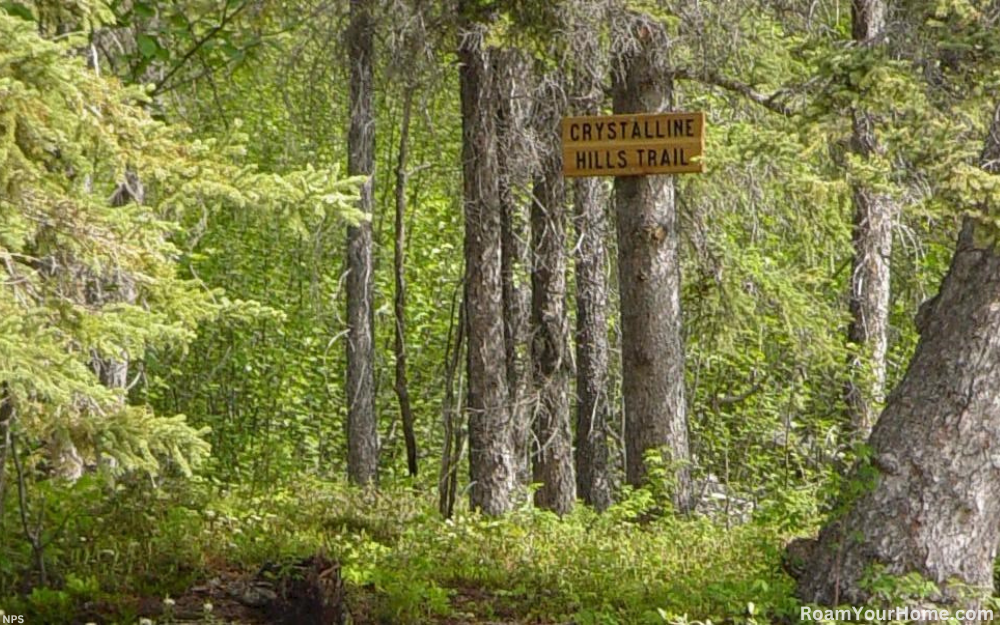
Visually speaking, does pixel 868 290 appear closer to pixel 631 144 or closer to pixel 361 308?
pixel 631 144

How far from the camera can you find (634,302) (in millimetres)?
10945

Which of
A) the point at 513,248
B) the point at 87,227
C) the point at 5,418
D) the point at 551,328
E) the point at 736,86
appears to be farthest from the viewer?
the point at 551,328

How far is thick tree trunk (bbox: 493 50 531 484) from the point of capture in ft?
36.0

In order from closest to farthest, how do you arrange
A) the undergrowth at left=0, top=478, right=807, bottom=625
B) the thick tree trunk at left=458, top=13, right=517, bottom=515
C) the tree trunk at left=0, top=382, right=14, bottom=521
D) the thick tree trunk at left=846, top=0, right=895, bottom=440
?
the tree trunk at left=0, top=382, right=14, bottom=521
the undergrowth at left=0, top=478, right=807, bottom=625
the thick tree trunk at left=458, top=13, right=517, bottom=515
the thick tree trunk at left=846, top=0, right=895, bottom=440

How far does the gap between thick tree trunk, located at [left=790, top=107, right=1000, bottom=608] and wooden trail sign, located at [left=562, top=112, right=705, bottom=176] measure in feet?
10.1

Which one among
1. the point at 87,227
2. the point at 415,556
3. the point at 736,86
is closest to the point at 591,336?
the point at 736,86

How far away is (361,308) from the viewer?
1445 centimetres

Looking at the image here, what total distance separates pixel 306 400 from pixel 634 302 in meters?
9.99

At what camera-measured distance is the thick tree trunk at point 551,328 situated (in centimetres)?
1247

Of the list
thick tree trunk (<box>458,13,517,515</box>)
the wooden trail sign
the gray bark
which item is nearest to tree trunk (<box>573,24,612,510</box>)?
the gray bark

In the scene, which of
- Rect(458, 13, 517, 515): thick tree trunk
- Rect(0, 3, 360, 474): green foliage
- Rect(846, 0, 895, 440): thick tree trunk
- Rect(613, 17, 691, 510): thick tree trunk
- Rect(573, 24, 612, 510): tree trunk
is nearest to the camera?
Rect(0, 3, 360, 474): green foliage

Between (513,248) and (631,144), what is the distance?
2.64 meters

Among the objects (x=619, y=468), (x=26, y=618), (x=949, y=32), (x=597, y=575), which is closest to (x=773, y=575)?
(x=597, y=575)

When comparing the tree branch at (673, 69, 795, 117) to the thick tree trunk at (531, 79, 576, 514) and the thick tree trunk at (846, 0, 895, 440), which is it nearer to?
the thick tree trunk at (531, 79, 576, 514)
